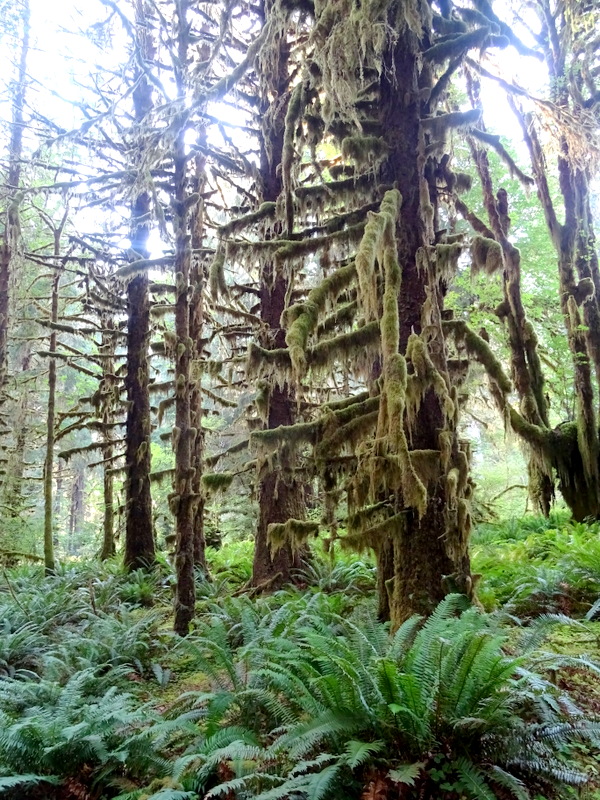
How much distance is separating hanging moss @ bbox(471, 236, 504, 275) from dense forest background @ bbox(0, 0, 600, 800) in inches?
1.3

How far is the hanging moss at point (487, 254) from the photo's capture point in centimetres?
510

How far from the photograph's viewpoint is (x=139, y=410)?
418 inches

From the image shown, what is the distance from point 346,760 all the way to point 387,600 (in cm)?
267

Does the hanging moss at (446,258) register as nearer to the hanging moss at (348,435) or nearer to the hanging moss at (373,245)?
the hanging moss at (373,245)

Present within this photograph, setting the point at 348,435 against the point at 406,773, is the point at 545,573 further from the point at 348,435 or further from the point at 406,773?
the point at 406,773

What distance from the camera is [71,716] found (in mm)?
3701

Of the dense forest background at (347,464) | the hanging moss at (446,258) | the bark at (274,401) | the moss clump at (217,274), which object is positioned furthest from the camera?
the bark at (274,401)

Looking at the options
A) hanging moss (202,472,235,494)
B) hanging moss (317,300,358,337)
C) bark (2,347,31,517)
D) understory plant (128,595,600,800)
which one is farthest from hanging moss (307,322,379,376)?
bark (2,347,31,517)

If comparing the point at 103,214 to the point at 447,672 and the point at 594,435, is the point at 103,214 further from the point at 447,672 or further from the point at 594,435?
the point at 447,672

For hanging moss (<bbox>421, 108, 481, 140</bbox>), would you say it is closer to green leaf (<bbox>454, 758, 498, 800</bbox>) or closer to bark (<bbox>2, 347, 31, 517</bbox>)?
green leaf (<bbox>454, 758, 498, 800</bbox>)

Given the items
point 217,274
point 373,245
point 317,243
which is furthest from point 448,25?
point 217,274

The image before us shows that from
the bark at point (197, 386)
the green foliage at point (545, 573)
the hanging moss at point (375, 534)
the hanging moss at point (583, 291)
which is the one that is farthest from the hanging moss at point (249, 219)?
the hanging moss at point (583, 291)

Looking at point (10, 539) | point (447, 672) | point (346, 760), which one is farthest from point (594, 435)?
point (10, 539)

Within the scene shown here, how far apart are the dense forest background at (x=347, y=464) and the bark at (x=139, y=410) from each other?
0.21ft
